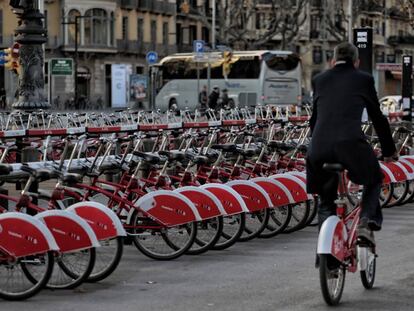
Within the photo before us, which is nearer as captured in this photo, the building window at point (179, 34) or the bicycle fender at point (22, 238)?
the bicycle fender at point (22, 238)

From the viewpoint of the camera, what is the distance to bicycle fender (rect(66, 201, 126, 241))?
9031 millimetres

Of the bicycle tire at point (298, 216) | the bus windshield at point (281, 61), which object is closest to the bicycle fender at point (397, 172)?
the bicycle tire at point (298, 216)

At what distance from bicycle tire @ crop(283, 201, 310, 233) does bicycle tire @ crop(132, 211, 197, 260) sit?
7.30 feet

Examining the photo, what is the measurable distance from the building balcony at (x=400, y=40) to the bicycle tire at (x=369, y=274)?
97738mm

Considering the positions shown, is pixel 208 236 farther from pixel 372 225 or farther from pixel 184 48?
pixel 184 48

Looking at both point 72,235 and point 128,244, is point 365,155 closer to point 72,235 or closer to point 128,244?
point 72,235

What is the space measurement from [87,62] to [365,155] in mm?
65879

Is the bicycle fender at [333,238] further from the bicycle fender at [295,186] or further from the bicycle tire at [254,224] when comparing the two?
the bicycle fender at [295,186]

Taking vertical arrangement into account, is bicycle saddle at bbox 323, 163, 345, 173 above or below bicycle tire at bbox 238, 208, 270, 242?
above

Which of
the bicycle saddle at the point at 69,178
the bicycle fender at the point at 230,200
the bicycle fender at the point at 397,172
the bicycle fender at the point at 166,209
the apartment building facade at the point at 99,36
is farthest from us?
the apartment building facade at the point at 99,36

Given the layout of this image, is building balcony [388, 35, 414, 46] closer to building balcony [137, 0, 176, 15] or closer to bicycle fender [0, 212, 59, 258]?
building balcony [137, 0, 176, 15]

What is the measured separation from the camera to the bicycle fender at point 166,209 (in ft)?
33.0

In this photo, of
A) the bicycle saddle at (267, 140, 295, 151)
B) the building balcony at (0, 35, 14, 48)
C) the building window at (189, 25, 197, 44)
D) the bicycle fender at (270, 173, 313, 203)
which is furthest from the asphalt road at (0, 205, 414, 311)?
the building window at (189, 25, 197, 44)

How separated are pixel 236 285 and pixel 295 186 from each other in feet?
9.93
